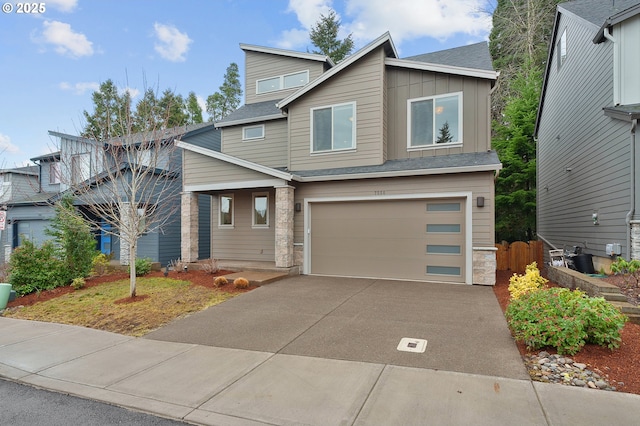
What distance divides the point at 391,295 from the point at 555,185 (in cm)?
966

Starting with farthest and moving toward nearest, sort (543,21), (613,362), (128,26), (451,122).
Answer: (543,21)
(128,26)
(451,122)
(613,362)

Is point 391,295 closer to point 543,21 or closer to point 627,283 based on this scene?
point 627,283

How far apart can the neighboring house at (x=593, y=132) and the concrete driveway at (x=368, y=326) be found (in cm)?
371

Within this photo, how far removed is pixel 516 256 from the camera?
37.8ft

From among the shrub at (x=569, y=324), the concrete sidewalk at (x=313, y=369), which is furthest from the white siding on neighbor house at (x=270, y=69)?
the shrub at (x=569, y=324)

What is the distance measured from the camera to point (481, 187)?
8578 mm

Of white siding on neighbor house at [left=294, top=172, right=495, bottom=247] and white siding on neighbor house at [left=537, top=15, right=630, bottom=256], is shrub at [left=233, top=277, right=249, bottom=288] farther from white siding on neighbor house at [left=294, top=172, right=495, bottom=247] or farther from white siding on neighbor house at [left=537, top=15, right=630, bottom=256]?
white siding on neighbor house at [left=537, top=15, right=630, bottom=256]

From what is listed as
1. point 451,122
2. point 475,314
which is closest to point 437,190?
point 451,122

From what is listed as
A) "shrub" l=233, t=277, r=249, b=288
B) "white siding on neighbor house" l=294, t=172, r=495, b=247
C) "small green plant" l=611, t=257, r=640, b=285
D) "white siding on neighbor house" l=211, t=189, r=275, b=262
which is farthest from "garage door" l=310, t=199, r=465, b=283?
"small green plant" l=611, t=257, r=640, b=285

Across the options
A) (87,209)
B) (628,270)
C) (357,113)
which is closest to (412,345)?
(628,270)

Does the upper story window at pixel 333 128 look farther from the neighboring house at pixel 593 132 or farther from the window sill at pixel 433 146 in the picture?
the neighboring house at pixel 593 132

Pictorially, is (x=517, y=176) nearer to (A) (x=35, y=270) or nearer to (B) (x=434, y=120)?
(B) (x=434, y=120)

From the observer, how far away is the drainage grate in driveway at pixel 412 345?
175 inches

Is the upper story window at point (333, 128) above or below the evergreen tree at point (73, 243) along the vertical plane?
above
